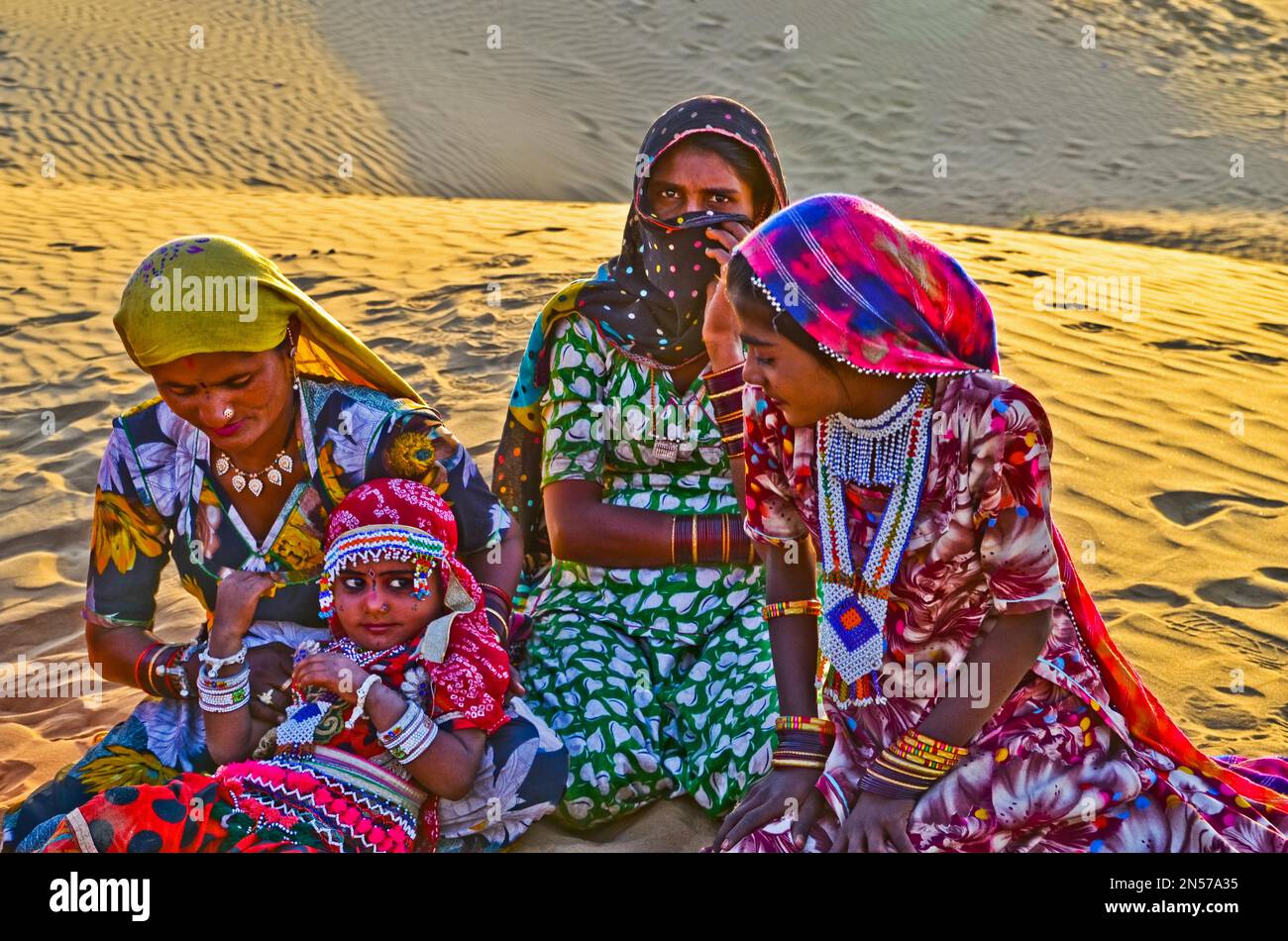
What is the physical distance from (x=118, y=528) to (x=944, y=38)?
26031mm

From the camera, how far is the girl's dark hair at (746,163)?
400 centimetres

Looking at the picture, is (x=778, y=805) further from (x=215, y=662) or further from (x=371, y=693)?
(x=215, y=662)

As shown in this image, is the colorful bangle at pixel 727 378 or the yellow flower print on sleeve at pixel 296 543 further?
the colorful bangle at pixel 727 378

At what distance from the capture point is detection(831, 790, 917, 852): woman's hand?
2.81 meters

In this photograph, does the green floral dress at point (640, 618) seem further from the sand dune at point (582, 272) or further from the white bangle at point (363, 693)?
the white bangle at point (363, 693)

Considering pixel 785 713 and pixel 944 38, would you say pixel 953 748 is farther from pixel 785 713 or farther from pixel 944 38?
pixel 944 38

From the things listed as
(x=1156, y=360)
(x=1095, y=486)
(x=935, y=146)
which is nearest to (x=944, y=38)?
(x=935, y=146)

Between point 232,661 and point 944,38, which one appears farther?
point 944,38

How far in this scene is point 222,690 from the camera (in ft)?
10.7

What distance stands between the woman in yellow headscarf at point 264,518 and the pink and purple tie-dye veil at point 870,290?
1237 mm

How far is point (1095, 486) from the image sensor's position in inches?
248

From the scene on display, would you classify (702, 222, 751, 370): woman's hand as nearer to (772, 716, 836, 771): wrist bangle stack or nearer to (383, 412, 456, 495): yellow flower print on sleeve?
(383, 412, 456, 495): yellow flower print on sleeve

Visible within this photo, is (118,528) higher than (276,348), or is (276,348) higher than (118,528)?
(276,348)

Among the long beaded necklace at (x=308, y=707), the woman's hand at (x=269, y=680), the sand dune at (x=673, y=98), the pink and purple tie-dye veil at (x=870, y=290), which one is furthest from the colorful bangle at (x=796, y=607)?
the sand dune at (x=673, y=98)
